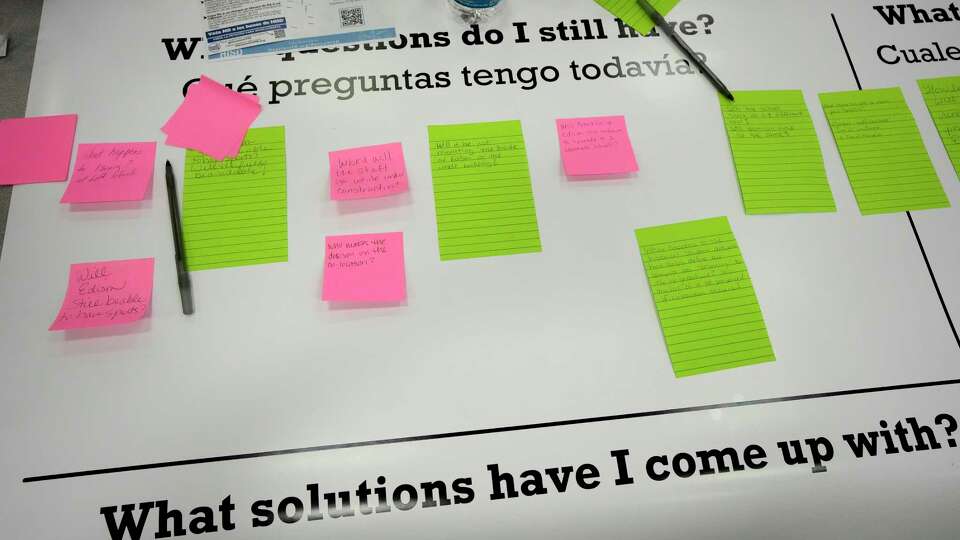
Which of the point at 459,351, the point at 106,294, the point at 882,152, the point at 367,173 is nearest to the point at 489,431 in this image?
the point at 459,351

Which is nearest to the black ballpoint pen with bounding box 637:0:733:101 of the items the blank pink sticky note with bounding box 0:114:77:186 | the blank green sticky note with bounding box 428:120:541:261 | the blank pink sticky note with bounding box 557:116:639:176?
the blank pink sticky note with bounding box 557:116:639:176

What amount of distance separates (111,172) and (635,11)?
37.4 inches

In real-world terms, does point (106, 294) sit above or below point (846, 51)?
below

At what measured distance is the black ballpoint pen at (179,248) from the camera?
2.60 ft

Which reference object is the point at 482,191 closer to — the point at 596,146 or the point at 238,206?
the point at 596,146

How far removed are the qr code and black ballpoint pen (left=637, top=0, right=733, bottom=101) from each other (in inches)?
20.5

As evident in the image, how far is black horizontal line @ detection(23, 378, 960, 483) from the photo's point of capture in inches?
28.2

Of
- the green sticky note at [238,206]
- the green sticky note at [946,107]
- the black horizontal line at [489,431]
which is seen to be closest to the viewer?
the black horizontal line at [489,431]

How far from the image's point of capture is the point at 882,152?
937 mm

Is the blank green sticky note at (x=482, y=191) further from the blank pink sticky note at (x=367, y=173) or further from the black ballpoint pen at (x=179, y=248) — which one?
the black ballpoint pen at (x=179, y=248)

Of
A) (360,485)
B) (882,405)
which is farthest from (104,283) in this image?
(882,405)

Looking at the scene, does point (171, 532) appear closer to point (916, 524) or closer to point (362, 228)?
point (362, 228)

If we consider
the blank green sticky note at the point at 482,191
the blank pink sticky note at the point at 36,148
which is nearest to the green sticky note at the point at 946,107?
the blank green sticky note at the point at 482,191

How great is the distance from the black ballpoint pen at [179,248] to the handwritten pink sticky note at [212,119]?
6 centimetres
